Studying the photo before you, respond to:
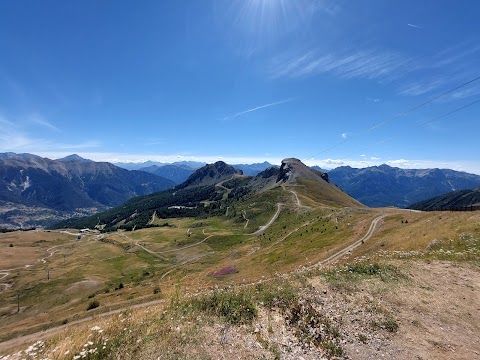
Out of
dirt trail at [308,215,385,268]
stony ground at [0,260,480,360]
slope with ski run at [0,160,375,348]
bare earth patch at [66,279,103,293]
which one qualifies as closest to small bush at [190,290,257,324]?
stony ground at [0,260,480,360]

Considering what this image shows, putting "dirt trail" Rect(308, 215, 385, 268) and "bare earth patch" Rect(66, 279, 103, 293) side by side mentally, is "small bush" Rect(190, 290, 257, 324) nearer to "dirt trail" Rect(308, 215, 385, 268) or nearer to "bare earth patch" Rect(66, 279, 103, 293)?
"dirt trail" Rect(308, 215, 385, 268)

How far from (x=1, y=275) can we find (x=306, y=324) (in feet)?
562

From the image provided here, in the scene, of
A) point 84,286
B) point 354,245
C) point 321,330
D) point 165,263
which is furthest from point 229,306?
point 165,263

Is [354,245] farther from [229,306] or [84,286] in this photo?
[84,286]

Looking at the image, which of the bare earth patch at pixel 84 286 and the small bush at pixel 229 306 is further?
the bare earth patch at pixel 84 286

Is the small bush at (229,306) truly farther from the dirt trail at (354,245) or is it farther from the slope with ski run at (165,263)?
the dirt trail at (354,245)

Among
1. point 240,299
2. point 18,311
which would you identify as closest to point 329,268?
point 240,299

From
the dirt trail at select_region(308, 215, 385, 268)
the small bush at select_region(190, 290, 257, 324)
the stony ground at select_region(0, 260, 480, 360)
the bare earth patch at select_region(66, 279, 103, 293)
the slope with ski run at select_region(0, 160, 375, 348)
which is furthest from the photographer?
the bare earth patch at select_region(66, 279, 103, 293)

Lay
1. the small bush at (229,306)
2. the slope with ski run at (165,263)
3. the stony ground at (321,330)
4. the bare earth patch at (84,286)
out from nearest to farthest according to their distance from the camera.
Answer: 1. the stony ground at (321,330)
2. the small bush at (229,306)
3. the slope with ski run at (165,263)
4. the bare earth patch at (84,286)

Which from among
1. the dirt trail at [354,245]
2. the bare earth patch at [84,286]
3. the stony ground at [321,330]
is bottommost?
the bare earth patch at [84,286]

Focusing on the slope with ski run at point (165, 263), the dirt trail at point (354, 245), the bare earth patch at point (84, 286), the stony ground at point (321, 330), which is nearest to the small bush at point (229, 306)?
the stony ground at point (321, 330)

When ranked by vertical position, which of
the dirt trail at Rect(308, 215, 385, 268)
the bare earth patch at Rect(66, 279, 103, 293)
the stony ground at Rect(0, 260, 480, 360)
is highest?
the stony ground at Rect(0, 260, 480, 360)

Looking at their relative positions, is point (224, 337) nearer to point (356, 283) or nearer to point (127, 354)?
point (127, 354)

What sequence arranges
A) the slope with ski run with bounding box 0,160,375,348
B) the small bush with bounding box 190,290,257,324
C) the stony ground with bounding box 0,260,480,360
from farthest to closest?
the slope with ski run with bounding box 0,160,375,348
the small bush with bounding box 190,290,257,324
the stony ground with bounding box 0,260,480,360
